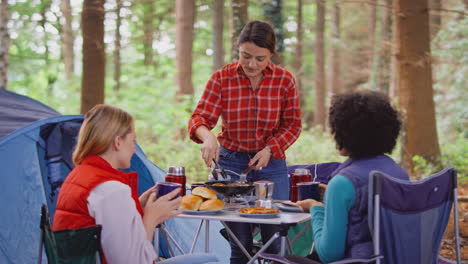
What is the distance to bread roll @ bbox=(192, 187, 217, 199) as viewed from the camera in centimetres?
268

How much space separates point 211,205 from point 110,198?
70 centimetres

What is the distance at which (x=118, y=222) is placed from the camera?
197cm

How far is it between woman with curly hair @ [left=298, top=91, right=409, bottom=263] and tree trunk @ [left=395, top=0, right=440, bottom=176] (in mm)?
5086

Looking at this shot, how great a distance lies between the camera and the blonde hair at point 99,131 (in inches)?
84.4

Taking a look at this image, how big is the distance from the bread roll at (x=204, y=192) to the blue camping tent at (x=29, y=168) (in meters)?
1.57

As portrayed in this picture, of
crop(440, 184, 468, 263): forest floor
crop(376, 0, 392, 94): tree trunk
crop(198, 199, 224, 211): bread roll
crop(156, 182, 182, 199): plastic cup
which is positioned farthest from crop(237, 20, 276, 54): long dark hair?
crop(376, 0, 392, 94): tree trunk

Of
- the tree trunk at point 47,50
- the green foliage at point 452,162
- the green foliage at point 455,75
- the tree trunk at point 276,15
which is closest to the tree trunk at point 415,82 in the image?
the green foliage at point 452,162

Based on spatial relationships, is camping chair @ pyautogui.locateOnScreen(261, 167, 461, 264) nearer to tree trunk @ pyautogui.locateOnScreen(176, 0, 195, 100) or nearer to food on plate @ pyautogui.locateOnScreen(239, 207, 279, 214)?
food on plate @ pyautogui.locateOnScreen(239, 207, 279, 214)

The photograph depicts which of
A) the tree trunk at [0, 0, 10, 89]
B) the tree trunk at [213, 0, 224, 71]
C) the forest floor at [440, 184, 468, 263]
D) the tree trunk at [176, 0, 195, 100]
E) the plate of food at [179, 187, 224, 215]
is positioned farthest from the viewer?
the tree trunk at [176, 0, 195, 100]

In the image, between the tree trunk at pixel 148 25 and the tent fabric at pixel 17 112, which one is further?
the tree trunk at pixel 148 25

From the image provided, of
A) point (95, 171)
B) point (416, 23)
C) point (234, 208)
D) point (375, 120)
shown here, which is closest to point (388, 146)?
point (375, 120)

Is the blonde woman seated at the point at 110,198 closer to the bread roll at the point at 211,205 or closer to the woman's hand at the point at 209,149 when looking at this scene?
the bread roll at the point at 211,205

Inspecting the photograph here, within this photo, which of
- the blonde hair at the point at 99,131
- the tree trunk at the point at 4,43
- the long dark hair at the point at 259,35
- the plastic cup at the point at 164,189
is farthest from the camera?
the tree trunk at the point at 4,43

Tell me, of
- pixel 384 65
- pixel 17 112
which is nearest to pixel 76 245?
pixel 17 112
